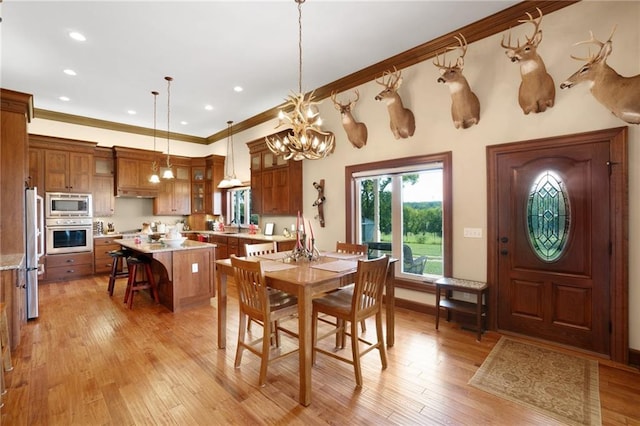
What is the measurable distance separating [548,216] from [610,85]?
1.25 m

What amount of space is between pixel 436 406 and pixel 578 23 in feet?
11.9

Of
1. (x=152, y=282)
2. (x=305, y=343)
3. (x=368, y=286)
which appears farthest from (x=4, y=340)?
(x=368, y=286)

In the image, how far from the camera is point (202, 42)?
362 centimetres

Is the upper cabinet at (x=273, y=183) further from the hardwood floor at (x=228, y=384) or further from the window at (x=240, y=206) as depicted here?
the hardwood floor at (x=228, y=384)

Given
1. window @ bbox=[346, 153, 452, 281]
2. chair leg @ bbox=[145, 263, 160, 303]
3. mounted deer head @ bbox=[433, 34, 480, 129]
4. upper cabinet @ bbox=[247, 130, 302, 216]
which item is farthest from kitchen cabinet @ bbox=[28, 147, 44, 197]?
mounted deer head @ bbox=[433, 34, 480, 129]

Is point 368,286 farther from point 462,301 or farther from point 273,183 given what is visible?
point 273,183

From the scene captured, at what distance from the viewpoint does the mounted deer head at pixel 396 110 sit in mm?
3794

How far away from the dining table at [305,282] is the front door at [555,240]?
139cm

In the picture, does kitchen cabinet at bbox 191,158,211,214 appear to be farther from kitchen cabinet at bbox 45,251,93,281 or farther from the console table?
the console table

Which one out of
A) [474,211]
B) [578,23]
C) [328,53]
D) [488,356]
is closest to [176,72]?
[328,53]

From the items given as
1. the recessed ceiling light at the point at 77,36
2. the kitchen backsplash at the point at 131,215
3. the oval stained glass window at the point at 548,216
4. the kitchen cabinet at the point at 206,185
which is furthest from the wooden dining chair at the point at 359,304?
the kitchen backsplash at the point at 131,215

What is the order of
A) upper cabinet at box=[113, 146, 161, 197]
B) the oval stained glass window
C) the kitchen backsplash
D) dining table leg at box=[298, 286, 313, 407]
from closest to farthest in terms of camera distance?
1. dining table leg at box=[298, 286, 313, 407]
2. the oval stained glass window
3. upper cabinet at box=[113, 146, 161, 197]
4. the kitchen backsplash

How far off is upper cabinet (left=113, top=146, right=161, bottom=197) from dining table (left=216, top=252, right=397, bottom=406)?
5019 mm

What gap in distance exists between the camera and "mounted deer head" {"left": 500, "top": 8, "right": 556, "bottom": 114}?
2.80 m
